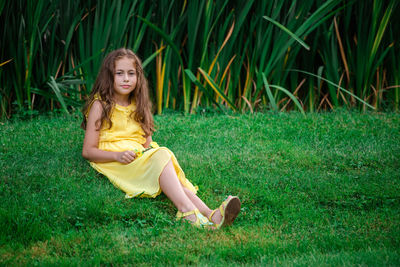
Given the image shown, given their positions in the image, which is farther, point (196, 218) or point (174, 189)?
point (174, 189)

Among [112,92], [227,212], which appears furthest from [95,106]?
[227,212]

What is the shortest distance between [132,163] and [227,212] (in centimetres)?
81

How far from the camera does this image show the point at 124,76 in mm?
3291

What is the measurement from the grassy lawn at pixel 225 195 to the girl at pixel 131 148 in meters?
0.11

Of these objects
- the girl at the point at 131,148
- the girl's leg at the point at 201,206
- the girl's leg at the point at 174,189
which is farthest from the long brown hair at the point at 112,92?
the girl's leg at the point at 201,206

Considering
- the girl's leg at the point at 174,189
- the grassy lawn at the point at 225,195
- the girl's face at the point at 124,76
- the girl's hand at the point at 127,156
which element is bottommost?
the grassy lawn at the point at 225,195

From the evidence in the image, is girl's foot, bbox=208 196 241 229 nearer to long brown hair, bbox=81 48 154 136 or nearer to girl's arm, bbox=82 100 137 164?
girl's arm, bbox=82 100 137 164

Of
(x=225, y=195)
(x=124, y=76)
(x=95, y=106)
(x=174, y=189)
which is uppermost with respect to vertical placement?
(x=124, y=76)

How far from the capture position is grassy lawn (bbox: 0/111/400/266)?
7.46ft

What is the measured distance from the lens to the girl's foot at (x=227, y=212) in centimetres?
252

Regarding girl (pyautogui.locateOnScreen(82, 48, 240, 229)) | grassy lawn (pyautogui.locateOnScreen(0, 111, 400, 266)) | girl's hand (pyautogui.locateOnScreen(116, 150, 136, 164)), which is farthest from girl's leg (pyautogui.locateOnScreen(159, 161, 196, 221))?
girl's hand (pyautogui.locateOnScreen(116, 150, 136, 164))

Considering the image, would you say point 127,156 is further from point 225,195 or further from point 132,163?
point 225,195

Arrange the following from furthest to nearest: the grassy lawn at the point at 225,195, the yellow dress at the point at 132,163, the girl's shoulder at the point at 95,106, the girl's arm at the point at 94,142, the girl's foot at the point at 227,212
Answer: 1. the girl's shoulder at the point at 95,106
2. the girl's arm at the point at 94,142
3. the yellow dress at the point at 132,163
4. the girl's foot at the point at 227,212
5. the grassy lawn at the point at 225,195

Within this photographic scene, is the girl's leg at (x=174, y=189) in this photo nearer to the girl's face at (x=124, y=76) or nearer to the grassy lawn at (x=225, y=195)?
the grassy lawn at (x=225, y=195)
